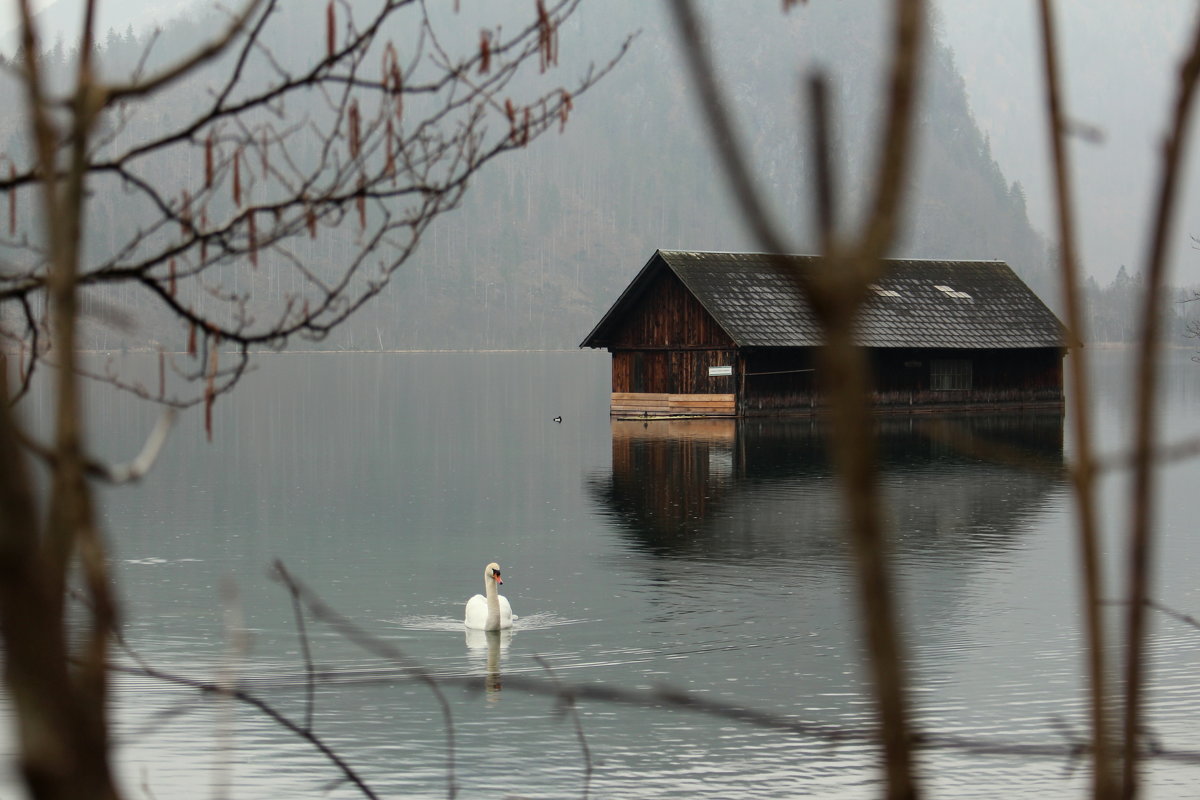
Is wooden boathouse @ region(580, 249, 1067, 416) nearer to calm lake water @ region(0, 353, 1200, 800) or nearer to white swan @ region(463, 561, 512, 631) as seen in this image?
calm lake water @ region(0, 353, 1200, 800)

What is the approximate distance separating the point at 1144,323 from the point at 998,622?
1614 cm

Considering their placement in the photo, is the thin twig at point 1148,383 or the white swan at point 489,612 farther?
the white swan at point 489,612

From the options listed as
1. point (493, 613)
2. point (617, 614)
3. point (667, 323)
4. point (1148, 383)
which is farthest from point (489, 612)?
point (667, 323)

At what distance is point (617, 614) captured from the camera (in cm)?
1712

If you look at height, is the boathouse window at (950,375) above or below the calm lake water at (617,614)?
above

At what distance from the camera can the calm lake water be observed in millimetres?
11234

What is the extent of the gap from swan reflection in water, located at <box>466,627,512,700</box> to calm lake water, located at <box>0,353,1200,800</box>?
61mm

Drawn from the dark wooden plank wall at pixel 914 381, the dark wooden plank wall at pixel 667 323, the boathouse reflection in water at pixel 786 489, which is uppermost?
the dark wooden plank wall at pixel 667 323

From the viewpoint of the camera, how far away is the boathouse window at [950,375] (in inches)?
1949

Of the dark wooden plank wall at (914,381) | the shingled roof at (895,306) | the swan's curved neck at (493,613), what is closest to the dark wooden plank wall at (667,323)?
the shingled roof at (895,306)

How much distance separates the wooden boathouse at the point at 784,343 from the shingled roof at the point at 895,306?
5 centimetres

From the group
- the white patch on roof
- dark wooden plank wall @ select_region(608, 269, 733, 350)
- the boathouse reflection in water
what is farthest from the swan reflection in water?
the white patch on roof

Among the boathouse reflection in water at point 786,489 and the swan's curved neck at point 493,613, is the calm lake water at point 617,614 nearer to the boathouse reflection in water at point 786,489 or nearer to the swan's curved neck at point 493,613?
the boathouse reflection in water at point 786,489

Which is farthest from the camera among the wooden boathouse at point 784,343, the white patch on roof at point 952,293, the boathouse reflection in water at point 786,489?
the white patch on roof at point 952,293
